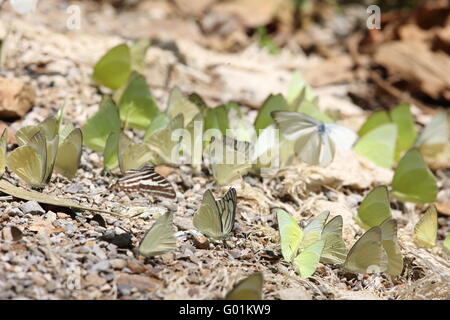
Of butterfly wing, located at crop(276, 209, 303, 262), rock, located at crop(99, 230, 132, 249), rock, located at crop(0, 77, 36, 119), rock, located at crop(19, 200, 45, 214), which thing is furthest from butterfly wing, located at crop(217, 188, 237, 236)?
rock, located at crop(0, 77, 36, 119)

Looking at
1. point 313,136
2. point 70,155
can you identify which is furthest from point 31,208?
point 313,136

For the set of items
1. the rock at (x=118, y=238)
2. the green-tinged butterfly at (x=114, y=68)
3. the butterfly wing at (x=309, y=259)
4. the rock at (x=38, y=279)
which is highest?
the green-tinged butterfly at (x=114, y=68)

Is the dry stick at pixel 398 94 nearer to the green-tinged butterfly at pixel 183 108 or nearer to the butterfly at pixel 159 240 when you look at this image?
the green-tinged butterfly at pixel 183 108

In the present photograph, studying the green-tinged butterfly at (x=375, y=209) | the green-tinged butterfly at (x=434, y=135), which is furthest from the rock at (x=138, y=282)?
the green-tinged butterfly at (x=434, y=135)

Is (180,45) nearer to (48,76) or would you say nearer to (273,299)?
(48,76)

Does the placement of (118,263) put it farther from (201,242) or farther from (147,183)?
(147,183)

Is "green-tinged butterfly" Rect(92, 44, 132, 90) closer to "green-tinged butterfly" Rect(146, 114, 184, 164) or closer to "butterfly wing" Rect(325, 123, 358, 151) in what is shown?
"green-tinged butterfly" Rect(146, 114, 184, 164)
